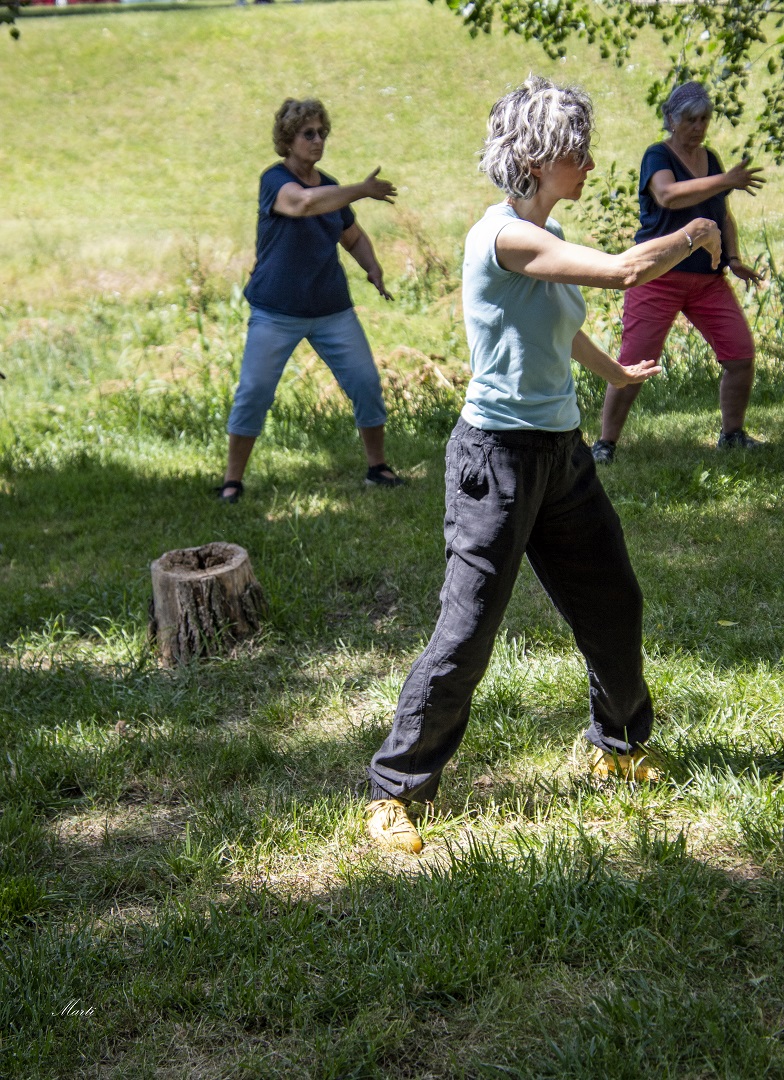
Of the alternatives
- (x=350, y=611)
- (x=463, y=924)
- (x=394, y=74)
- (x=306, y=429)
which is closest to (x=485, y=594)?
(x=463, y=924)

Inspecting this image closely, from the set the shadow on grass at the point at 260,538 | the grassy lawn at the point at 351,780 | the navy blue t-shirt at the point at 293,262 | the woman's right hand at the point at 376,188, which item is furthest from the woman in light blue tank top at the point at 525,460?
the navy blue t-shirt at the point at 293,262

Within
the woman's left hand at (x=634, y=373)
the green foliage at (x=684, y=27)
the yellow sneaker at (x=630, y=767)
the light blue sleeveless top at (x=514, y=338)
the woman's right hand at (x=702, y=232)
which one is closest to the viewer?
the woman's right hand at (x=702, y=232)

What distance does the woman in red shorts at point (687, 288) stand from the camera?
570 centimetres

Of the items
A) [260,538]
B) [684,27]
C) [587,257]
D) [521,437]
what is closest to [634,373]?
[521,437]

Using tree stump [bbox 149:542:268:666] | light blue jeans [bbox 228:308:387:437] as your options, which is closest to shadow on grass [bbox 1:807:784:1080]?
tree stump [bbox 149:542:268:666]

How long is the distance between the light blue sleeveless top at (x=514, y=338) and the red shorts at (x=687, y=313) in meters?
3.32

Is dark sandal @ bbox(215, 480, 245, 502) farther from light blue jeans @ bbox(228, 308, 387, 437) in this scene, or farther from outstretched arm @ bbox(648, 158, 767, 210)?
outstretched arm @ bbox(648, 158, 767, 210)

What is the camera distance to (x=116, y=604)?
16.3 feet

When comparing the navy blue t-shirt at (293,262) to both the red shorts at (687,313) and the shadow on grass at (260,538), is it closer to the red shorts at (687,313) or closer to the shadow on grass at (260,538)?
the shadow on grass at (260,538)

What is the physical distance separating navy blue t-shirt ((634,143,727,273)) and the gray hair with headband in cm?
17

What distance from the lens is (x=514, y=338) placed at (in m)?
2.72

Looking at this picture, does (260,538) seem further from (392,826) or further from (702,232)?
(702,232)

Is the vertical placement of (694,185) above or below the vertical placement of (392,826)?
above

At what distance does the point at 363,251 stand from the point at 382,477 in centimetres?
135
